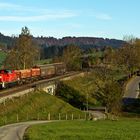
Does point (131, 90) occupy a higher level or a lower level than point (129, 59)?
lower

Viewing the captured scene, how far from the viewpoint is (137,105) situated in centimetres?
9850

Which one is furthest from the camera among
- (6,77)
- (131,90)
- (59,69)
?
(59,69)

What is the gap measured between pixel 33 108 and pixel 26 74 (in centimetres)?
2432

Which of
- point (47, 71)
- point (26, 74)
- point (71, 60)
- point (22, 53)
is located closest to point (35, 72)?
point (26, 74)

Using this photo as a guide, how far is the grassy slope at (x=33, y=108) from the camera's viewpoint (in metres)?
59.5

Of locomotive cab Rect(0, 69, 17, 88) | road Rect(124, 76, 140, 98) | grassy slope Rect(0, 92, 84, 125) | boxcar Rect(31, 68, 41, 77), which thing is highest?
locomotive cab Rect(0, 69, 17, 88)

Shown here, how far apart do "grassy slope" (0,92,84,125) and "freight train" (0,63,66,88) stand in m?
5.30

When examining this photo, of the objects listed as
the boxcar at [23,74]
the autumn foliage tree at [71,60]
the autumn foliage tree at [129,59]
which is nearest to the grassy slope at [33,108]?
the boxcar at [23,74]

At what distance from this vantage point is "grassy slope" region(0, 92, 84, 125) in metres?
59.5

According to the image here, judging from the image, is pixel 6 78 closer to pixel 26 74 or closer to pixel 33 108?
pixel 33 108

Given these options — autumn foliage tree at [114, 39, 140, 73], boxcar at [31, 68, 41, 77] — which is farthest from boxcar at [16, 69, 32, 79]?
autumn foliage tree at [114, 39, 140, 73]

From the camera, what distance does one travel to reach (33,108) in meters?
70.1

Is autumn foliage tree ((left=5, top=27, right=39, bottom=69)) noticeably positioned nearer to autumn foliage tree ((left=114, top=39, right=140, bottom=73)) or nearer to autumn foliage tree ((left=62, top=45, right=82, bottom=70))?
autumn foliage tree ((left=62, top=45, right=82, bottom=70))

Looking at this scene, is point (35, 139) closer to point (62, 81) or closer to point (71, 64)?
point (62, 81)
